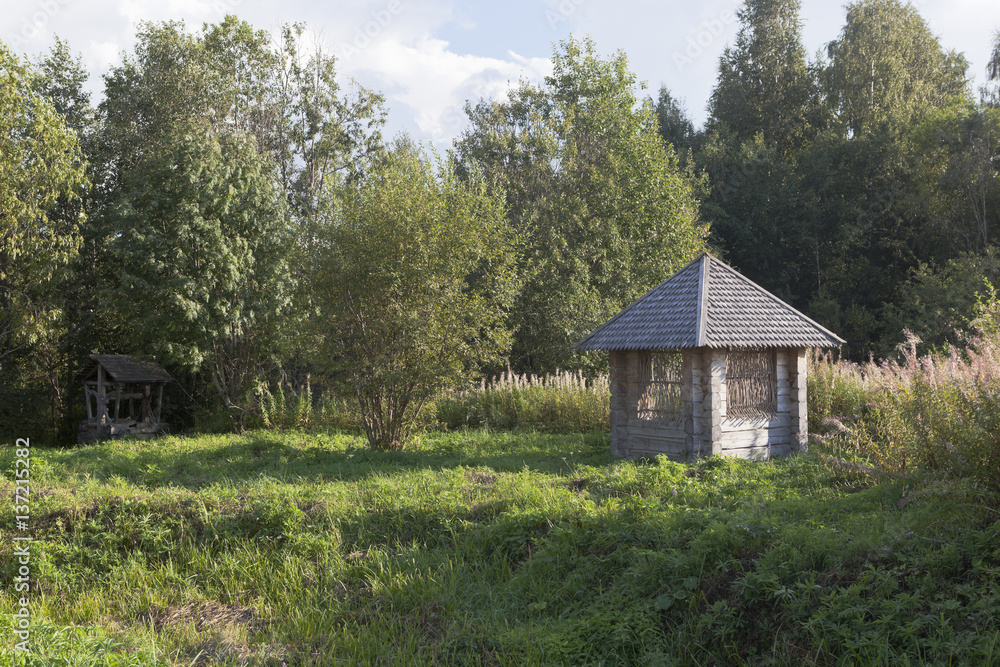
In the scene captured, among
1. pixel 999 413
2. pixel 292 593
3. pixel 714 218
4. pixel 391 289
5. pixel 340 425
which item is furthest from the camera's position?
pixel 714 218

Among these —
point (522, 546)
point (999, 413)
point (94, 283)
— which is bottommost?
point (522, 546)

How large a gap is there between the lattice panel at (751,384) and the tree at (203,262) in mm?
11212

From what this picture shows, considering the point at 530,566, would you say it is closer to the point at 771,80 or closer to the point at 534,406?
the point at 534,406

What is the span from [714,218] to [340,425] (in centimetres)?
1957

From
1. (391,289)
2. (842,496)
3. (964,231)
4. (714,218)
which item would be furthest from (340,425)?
(964,231)

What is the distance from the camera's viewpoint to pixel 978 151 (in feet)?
77.2

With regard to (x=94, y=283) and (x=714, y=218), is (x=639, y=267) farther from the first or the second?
(x=94, y=283)

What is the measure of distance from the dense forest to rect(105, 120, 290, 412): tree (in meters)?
0.07

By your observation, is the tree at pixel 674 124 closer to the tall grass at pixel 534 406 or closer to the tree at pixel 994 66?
the tree at pixel 994 66

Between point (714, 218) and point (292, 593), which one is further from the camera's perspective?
point (714, 218)

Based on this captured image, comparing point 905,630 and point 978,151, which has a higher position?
point 978,151

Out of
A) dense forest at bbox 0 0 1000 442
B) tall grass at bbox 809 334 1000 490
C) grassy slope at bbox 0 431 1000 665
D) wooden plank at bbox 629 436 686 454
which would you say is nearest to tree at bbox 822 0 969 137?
dense forest at bbox 0 0 1000 442

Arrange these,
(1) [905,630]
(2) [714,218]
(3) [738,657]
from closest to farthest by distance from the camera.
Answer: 1. (1) [905,630]
2. (3) [738,657]
3. (2) [714,218]

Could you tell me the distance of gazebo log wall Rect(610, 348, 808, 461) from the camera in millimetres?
10727
